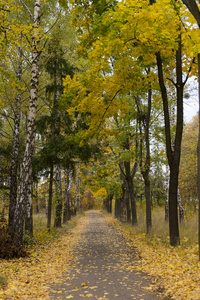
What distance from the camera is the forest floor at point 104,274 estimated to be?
4.60m

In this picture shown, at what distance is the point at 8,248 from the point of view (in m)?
7.46

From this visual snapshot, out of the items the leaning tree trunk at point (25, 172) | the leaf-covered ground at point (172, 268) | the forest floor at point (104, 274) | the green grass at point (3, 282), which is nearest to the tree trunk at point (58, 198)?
the forest floor at point (104, 274)

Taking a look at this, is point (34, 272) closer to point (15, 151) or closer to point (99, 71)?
point (99, 71)

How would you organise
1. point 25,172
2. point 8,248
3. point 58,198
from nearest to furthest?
point 8,248, point 25,172, point 58,198

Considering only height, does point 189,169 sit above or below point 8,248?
above

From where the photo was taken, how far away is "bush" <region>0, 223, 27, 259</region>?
736 cm

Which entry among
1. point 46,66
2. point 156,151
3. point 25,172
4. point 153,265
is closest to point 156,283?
point 153,265

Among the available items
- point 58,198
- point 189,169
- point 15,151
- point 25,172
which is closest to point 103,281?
point 25,172

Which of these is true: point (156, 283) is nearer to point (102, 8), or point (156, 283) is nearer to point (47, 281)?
point (47, 281)

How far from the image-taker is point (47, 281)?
555 cm

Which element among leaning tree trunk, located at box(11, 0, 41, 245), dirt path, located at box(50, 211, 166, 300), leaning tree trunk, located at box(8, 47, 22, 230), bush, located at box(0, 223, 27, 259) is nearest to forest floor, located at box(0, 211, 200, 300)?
dirt path, located at box(50, 211, 166, 300)

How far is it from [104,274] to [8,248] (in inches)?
124

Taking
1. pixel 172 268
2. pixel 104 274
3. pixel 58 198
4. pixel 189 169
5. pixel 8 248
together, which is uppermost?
pixel 189 169

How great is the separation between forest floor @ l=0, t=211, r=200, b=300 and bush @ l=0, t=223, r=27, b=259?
0.92 feet
